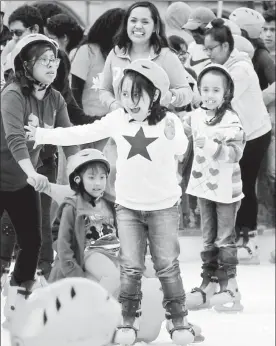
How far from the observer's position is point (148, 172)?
8.23ft

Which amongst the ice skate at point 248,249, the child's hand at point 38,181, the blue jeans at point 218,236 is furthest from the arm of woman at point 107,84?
the ice skate at point 248,249

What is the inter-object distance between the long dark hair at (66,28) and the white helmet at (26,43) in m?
0.09

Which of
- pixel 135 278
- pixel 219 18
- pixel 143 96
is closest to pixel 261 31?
pixel 219 18

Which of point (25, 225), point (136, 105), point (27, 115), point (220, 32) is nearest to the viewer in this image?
point (136, 105)

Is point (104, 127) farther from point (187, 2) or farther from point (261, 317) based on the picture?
point (261, 317)

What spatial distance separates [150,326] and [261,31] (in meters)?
0.82

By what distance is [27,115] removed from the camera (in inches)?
102

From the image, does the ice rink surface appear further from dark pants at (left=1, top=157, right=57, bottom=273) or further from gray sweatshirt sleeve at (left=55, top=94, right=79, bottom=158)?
gray sweatshirt sleeve at (left=55, top=94, right=79, bottom=158)

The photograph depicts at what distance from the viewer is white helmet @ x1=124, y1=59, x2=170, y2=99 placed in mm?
2512

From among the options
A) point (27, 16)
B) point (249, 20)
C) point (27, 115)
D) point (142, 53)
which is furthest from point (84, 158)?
point (249, 20)

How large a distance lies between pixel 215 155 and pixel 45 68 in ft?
1.47

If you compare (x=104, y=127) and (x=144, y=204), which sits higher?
(x=104, y=127)

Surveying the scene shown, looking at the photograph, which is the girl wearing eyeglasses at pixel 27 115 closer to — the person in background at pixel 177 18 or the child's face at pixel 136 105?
the child's face at pixel 136 105

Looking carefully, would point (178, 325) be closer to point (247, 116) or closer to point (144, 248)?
point (144, 248)
